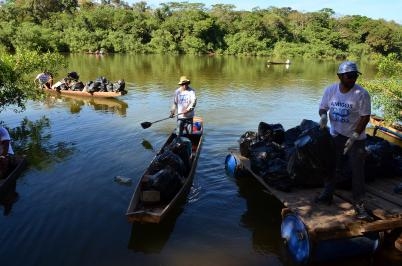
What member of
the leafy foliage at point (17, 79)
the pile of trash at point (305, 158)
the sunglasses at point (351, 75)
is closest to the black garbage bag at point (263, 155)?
the pile of trash at point (305, 158)

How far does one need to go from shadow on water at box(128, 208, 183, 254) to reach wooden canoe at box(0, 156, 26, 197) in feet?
10.2

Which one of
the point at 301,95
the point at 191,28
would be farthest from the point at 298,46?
the point at 301,95

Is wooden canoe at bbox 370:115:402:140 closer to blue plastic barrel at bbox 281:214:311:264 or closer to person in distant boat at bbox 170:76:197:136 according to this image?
person in distant boat at bbox 170:76:197:136

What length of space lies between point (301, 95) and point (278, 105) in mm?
4193

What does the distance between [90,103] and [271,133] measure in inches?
474

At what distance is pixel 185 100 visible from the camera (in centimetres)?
1047

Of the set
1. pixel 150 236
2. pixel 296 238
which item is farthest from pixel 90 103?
pixel 296 238

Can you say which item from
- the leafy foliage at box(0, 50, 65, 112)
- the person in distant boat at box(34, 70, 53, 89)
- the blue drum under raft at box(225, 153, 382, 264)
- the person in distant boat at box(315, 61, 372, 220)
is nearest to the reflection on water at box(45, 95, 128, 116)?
the person in distant boat at box(34, 70, 53, 89)

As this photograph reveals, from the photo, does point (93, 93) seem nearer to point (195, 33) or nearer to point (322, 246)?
point (322, 246)

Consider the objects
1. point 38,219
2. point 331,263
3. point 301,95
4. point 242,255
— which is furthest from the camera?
point 301,95

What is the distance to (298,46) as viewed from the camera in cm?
6619

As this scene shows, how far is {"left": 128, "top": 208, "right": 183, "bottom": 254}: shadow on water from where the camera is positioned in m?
6.76

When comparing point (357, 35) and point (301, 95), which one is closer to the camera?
point (301, 95)

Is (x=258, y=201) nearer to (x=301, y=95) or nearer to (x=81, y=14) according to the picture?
(x=301, y=95)
